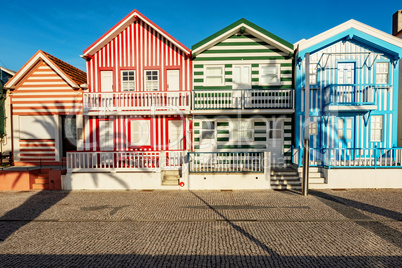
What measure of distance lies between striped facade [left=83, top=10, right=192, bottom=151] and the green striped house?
100 cm

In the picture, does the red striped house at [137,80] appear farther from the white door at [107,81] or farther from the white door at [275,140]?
the white door at [275,140]

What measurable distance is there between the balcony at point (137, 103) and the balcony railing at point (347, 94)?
7.78 meters

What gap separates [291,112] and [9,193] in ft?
47.1

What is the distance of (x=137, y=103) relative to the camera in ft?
39.8

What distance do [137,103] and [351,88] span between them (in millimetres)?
12122

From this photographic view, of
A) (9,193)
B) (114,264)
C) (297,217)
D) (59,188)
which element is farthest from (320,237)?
(9,193)

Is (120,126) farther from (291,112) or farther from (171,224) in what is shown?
(291,112)

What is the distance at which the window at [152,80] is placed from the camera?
42.3ft

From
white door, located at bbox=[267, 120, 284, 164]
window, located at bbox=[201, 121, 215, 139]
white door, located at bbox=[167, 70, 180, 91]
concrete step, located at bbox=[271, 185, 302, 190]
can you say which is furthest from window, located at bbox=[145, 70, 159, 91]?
concrete step, located at bbox=[271, 185, 302, 190]

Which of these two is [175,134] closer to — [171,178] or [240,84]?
[171,178]

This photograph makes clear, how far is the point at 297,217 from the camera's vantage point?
6.88m

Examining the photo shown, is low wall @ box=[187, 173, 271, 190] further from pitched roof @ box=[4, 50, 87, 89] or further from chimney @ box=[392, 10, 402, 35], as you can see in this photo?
chimney @ box=[392, 10, 402, 35]

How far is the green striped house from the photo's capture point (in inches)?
483

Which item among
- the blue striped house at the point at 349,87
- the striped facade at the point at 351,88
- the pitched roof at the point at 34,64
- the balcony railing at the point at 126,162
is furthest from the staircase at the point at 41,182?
the striped facade at the point at 351,88
